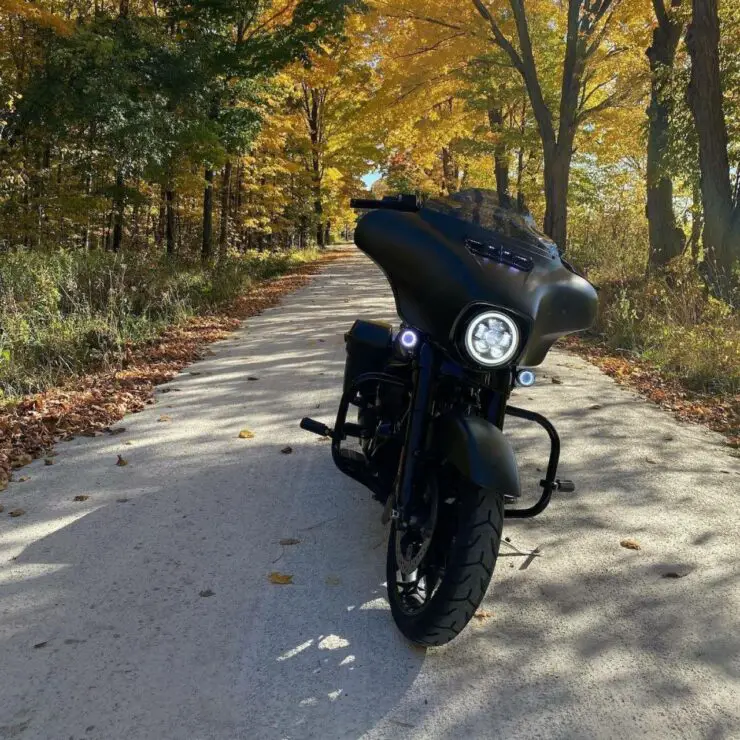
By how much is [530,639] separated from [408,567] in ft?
1.83

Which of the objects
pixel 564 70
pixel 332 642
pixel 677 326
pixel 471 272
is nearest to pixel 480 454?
pixel 471 272

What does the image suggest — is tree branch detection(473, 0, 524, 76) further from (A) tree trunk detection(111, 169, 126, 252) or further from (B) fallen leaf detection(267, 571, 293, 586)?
(B) fallen leaf detection(267, 571, 293, 586)

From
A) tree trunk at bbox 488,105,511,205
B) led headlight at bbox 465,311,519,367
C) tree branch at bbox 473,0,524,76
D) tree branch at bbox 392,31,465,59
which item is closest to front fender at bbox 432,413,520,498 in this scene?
led headlight at bbox 465,311,519,367

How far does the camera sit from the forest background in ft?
25.7

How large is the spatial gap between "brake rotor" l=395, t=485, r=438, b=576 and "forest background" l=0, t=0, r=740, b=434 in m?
4.53

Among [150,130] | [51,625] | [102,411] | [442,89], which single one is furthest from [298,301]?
[51,625]

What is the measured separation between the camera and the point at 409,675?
223cm

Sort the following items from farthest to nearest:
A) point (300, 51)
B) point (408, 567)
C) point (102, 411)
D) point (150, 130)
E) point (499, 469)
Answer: point (300, 51)
point (150, 130)
point (102, 411)
point (408, 567)
point (499, 469)

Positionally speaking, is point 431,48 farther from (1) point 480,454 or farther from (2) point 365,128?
(1) point 480,454

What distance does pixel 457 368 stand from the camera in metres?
2.41

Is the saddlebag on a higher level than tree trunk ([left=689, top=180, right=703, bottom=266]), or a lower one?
lower

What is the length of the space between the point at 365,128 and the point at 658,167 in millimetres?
7126

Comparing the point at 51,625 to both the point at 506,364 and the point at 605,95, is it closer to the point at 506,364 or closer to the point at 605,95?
the point at 506,364

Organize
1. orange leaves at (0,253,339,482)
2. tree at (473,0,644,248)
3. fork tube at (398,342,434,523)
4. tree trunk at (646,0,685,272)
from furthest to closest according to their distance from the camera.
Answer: tree at (473,0,644,248) < tree trunk at (646,0,685,272) < orange leaves at (0,253,339,482) < fork tube at (398,342,434,523)
